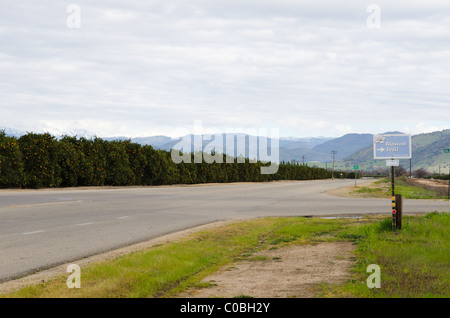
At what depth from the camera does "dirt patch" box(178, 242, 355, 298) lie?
6586 millimetres

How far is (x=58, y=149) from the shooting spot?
3516 cm

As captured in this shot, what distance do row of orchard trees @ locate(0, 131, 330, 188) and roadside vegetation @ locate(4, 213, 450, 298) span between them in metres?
22.2

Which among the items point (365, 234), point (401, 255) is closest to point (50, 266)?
point (401, 255)

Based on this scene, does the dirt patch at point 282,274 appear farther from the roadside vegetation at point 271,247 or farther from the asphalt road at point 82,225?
the asphalt road at point 82,225

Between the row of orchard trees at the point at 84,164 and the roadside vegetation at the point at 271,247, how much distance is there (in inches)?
874

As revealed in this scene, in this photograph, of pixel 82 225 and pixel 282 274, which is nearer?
pixel 282 274

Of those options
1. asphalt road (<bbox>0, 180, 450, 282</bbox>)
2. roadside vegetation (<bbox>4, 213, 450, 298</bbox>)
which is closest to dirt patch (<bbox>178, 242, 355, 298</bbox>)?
roadside vegetation (<bbox>4, 213, 450, 298</bbox>)

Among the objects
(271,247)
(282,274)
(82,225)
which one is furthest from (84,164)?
Answer: (282,274)

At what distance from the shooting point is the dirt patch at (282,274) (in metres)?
6.59

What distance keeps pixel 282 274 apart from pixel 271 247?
314 centimetres

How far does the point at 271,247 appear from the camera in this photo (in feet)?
36.1

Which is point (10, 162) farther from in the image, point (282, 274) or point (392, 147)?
point (282, 274)

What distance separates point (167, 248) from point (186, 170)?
43.8 meters
